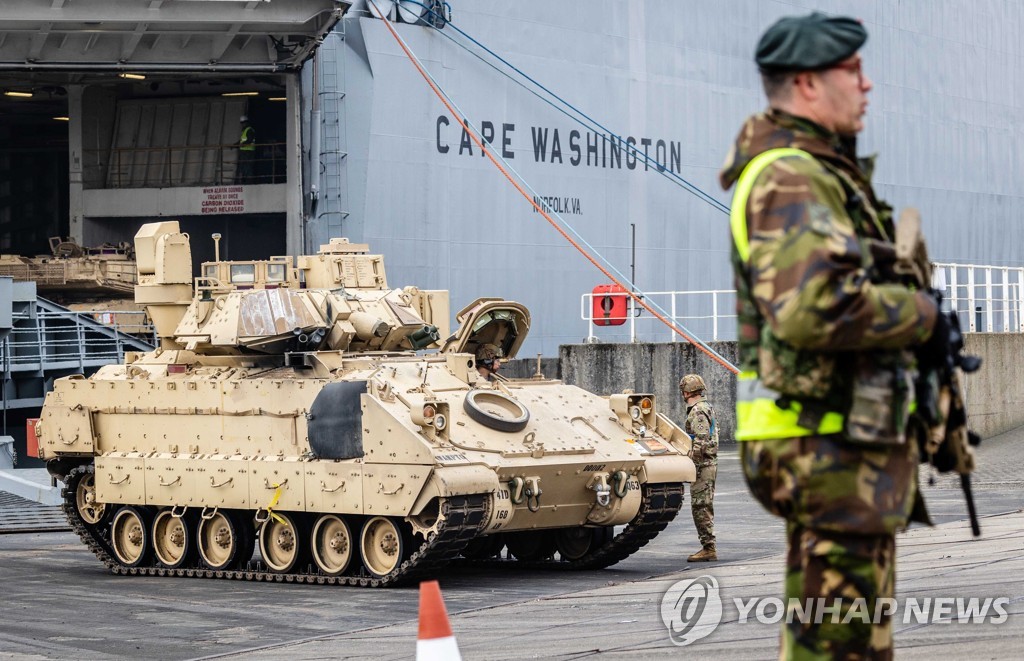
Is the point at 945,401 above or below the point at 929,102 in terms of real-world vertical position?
below

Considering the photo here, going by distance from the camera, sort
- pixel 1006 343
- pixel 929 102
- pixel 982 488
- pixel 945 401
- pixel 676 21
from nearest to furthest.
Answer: pixel 945 401
pixel 982 488
pixel 1006 343
pixel 676 21
pixel 929 102

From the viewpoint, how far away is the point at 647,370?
26.3 metres

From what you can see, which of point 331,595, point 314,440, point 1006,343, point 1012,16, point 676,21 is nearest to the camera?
point 331,595

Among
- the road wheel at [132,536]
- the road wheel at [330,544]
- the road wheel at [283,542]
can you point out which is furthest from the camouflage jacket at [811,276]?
the road wheel at [132,536]

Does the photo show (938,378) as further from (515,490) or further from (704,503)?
(704,503)

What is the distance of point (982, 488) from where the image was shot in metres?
20.4

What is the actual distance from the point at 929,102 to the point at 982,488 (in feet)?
79.5

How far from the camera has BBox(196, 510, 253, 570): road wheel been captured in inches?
592

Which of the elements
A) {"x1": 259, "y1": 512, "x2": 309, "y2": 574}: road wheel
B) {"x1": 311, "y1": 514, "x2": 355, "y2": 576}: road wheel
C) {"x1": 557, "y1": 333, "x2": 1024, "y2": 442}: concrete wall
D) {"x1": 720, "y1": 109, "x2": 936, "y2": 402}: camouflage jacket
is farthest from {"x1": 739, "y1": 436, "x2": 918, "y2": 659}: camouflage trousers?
{"x1": 557, "y1": 333, "x2": 1024, "y2": 442}: concrete wall

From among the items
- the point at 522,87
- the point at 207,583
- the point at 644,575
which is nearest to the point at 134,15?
the point at 522,87

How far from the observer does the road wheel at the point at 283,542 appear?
569 inches

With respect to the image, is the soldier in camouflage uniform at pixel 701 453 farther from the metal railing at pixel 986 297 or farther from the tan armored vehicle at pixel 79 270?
the tan armored vehicle at pixel 79 270

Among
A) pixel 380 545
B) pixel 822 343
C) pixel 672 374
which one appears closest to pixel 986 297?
pixel 672 374

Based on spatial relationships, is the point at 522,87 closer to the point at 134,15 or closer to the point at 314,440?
the point at 134,15
